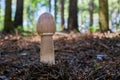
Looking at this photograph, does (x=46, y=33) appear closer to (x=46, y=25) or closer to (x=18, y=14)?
(x=46, y=25)

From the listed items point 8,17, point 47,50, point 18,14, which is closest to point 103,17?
point 8,17

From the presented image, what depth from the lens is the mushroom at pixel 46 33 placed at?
3.94 metres

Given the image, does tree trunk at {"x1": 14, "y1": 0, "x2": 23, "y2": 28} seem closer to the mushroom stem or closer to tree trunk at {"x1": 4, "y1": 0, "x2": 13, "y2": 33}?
tree trunk at {"x1": 4, "y1": 0, "x2": 13, "y2": 33}

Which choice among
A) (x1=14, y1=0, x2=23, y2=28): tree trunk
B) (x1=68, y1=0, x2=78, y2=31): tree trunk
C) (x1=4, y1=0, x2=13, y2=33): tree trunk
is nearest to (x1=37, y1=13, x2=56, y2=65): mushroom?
(x1=4, y1=0, x2=13, y2=33): tree trunk

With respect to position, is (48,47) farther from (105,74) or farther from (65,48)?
(65,48)

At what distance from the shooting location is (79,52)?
20.2ft

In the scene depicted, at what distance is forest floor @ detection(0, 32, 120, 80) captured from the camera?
3.71 metres

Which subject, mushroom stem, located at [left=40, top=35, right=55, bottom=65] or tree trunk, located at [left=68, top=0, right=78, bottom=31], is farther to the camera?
tree trunk, located at [left=68, top=0, right=78, bottom=31]

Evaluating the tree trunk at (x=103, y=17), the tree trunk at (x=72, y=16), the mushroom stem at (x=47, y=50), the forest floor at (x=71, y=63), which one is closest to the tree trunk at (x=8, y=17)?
the tree trunk at (x=72, y=16)

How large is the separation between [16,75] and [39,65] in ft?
1.24

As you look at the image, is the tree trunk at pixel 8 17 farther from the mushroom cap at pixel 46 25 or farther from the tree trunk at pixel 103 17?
the mushroom cap at pixel 46 25

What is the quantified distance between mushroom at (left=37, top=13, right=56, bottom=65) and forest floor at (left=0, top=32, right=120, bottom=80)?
17cm

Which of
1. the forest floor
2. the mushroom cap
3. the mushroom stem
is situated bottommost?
the forest floor

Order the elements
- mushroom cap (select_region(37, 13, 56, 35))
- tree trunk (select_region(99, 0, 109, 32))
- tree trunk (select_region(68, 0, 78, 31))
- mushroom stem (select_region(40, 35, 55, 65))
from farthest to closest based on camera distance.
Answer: tree trunk (select_region(68, 0, 78, 31)) → tree trunk (select_region(99, 0, 109, 32)) → mushroom stem (select_region(40, 35, 55, 65)) → mushroom cap (select_region(37, 13, 56, 35))
